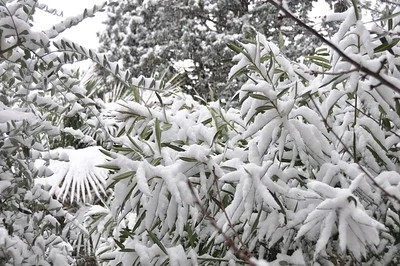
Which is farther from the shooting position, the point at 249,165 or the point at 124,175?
the point at 124,175

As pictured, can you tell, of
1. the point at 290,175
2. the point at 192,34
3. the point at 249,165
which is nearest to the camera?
the point at 249,165

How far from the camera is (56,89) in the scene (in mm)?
1425

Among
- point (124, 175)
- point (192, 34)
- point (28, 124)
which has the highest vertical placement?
point (28, 124)

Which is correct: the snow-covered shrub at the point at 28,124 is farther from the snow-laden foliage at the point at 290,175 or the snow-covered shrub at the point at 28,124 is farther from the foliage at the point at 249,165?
the snow-laden foliage at the point at 290,175

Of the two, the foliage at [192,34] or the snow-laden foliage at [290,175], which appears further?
the foliage at [192,34]

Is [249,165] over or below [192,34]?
over

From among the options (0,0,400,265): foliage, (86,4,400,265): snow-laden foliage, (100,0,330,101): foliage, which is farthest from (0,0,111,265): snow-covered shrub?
(100,0,330,101): foliage

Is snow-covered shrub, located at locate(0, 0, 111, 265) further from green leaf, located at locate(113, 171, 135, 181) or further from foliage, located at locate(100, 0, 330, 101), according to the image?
foliage, located at locate(100, 0, 330, 101)

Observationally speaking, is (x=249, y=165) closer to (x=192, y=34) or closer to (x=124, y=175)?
(x=124, y=175)

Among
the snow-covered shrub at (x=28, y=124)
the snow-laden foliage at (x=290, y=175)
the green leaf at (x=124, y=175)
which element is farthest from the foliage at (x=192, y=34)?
the green leaf at (x=124, y=175)

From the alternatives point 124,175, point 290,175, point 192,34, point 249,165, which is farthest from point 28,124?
point 192,34

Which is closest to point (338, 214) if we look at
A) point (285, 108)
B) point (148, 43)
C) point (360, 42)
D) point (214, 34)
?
point (285, 108)

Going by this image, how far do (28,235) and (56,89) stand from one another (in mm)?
454

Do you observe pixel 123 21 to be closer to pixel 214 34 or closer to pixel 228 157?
pixel 214 34
